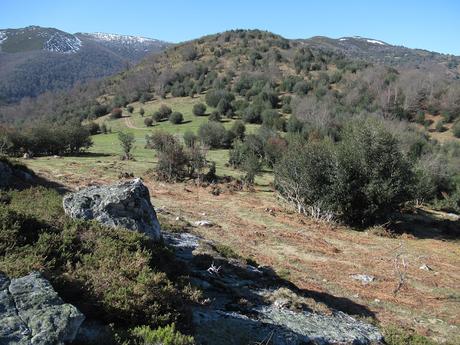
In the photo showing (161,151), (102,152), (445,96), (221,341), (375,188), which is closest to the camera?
(221,341)

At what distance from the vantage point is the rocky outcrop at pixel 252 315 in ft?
23.9

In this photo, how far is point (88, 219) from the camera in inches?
405

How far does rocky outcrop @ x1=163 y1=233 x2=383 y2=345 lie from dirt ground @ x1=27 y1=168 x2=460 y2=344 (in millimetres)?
1608

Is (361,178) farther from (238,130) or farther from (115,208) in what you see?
(238,130)

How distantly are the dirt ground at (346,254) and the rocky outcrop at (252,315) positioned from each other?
1608 mm

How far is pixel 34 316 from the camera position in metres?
4.93

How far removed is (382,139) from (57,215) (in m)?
21.1

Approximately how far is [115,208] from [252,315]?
4.55 metres

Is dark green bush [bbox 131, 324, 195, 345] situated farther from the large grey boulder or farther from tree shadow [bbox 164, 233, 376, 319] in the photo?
the large grey boulder

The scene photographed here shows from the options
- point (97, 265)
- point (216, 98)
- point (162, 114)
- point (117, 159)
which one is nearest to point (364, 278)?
point (97, 265)

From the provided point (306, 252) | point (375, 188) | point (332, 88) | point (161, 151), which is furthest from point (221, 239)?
point (332, 88)

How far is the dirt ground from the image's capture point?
516 inches

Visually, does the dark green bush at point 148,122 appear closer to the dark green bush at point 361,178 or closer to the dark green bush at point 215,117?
the dark green bush at point 215,117

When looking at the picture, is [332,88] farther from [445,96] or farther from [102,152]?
[102,152]
